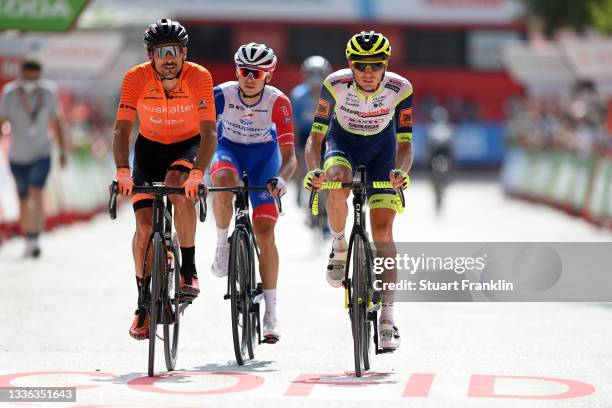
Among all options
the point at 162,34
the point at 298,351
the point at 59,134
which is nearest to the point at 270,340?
the point at 298,351

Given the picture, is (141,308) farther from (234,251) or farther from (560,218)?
(560,218)

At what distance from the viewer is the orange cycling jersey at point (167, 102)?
9.95m

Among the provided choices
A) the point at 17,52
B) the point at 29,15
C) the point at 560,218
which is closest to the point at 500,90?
the point at 560,218

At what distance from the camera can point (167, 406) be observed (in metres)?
8.56

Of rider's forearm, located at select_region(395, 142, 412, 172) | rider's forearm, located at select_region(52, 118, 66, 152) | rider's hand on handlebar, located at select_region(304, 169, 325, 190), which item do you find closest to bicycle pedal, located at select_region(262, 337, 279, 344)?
rider's hand on handlebar, located at select_region(304, 169, 325, 190)

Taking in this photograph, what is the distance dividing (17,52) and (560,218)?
9.97m

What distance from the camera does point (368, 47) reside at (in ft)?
32.9

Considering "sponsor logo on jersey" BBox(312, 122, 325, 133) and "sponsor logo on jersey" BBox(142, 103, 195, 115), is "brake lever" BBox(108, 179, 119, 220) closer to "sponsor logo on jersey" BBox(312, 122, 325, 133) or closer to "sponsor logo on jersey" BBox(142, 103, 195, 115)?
"sponsor logo on jersey" BBox(142, 103, 195, 115)

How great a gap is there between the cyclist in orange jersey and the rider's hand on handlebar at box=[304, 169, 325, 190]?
1.98 ft

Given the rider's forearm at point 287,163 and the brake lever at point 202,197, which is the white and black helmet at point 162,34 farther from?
the rider's forearm at point 287,163

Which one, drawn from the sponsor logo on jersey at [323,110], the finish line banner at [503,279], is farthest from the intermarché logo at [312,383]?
the finish line banner at [503,279]

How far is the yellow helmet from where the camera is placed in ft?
32.9

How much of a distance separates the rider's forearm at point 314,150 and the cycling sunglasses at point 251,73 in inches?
25.2

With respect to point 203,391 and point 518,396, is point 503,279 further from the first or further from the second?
point 203,391
